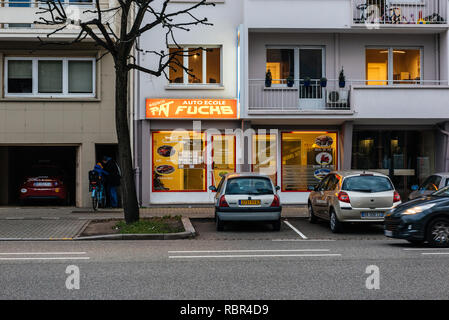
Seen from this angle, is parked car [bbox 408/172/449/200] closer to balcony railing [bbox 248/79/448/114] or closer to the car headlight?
the car headlight

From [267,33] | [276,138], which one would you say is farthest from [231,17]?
[276,138]

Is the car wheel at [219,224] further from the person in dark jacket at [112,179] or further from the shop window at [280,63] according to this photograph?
the shop window at [280,63]

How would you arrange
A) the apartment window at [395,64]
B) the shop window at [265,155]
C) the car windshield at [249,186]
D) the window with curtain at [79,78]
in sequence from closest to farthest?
1. the car windshield at [249,186]
2. the window with curtain at [79,78]
3. the shop window at [265,155]
4. the apartment window at [395,64]

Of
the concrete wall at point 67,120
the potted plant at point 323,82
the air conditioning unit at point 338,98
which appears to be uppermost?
the potted plant at point 323,82

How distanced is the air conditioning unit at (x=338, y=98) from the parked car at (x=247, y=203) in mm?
7542

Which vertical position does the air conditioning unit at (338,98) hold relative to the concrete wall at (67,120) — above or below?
above

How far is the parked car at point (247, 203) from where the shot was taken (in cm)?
1527

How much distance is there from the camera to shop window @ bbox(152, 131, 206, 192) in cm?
2234

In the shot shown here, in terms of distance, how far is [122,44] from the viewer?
1521 centimetres

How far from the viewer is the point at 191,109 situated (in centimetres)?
2188

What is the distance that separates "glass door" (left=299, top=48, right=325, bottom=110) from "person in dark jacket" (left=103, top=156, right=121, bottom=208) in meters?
7.06

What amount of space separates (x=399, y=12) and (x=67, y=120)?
12.7 metres

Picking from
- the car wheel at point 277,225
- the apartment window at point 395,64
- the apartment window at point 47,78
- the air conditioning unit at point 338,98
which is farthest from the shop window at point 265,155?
the car wheel at point 277,225
